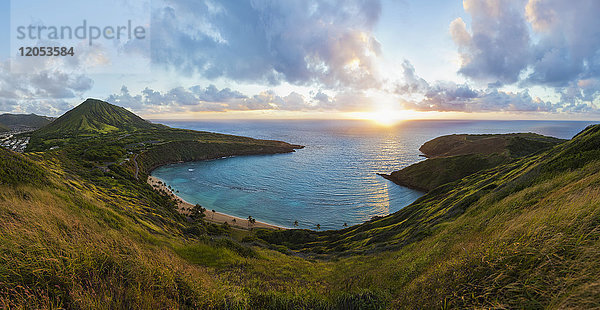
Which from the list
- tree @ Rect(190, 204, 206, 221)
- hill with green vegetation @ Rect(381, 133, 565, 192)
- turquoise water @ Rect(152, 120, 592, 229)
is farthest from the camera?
hill with green vegetation @ Rect(381, 133, 565, 192)

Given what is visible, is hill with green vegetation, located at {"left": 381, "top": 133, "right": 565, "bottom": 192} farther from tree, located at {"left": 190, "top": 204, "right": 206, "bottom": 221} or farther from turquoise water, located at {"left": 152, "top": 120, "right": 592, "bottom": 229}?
tree, located at {"left": 190, "top": 204, "right": 206, "bottom": 221}

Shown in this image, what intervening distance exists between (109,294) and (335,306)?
6.91m

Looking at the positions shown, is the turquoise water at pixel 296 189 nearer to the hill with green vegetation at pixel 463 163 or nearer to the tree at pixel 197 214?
the hill with green vegetation at pixel 463 163

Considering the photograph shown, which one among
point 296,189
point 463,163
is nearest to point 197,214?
point 296,189

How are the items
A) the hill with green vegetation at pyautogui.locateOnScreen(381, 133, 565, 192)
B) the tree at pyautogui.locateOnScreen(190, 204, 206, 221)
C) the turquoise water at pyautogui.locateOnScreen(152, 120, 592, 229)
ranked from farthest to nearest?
the hill with green vegetation at pyautogui.locateOnScreen(381, 133, 565, 192), the turquoise water at pyautogui.locateOnScreen(152, 120, 592, 229), the tree at pyautogui.locateOnScreen(190, 204, 206, 221)

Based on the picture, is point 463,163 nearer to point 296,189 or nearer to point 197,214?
point 296,189

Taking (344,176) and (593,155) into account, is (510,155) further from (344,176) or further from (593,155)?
(593,155)

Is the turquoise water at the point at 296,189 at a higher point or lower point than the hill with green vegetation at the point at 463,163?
lower

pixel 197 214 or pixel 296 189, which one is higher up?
pixel 197 214

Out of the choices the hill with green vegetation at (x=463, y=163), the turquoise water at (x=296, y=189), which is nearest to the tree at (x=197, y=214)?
the turquoise water at (x=296, y=189)

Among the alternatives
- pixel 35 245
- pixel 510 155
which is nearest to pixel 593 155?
pixel 35 245

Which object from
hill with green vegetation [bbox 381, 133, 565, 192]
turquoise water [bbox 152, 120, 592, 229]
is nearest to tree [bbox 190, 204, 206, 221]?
turquoise water [bbox 152, 120, 592, 229]

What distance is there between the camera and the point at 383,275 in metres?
13.4

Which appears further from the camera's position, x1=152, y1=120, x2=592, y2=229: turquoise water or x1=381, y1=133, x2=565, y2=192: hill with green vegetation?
x1=381, y1=133, x2=565, y2=192: hill with green vegetation
